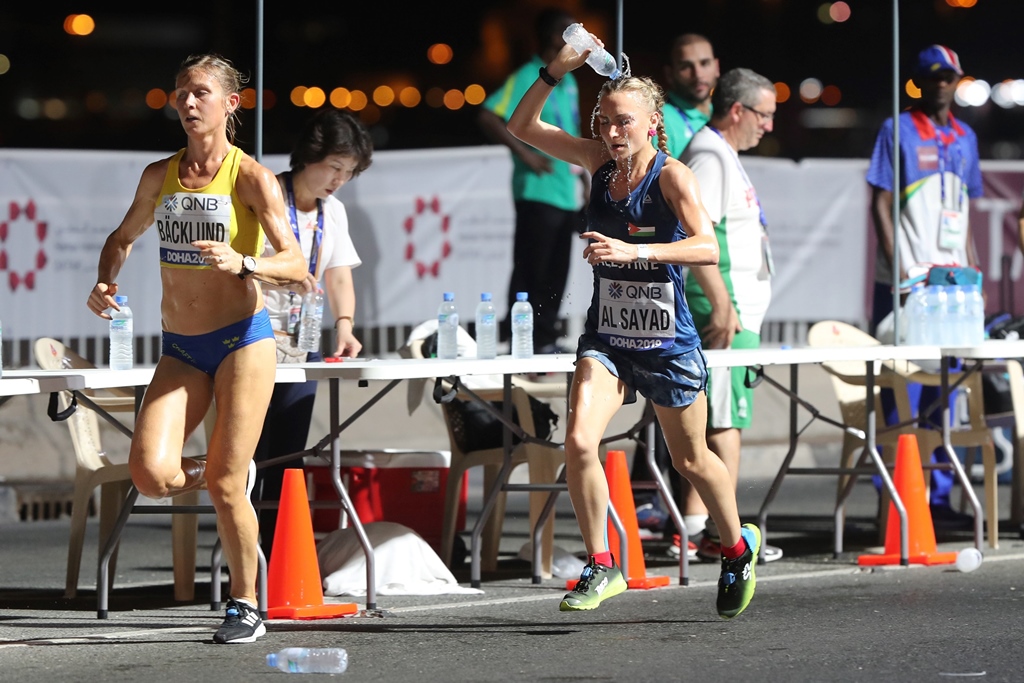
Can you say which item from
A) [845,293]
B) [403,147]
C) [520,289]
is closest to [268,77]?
[403,147]

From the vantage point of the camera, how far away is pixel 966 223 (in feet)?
34.6

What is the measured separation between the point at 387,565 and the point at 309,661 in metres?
1.79

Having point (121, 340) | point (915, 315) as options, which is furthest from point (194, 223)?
point (915, 315)

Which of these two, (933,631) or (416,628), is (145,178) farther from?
(933,631)

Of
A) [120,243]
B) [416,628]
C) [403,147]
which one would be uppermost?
[403,147]

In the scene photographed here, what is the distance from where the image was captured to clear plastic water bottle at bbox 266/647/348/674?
615 centimetres

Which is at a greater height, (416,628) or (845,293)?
(845,293)

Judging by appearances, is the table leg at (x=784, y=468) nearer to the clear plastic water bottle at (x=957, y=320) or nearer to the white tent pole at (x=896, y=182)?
the white tent pole at (x=896, y=182)

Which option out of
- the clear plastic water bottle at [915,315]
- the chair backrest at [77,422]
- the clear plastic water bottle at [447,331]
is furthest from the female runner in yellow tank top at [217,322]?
the clear plastic water bottle at [915,315]

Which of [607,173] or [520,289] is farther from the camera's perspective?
[520,289]

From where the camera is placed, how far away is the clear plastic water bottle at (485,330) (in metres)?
8.25

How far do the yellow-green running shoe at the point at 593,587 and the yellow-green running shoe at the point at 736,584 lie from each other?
1.41 feet

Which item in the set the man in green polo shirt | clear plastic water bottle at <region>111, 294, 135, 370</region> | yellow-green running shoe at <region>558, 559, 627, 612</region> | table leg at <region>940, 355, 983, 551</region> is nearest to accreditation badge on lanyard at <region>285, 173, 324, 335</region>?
clear plastic water bottle at <region>111, 294, 135, 370</region>

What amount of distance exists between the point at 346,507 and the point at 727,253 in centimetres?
245
